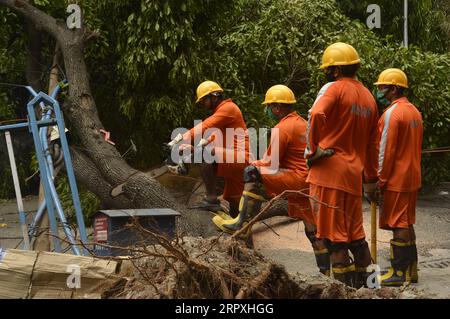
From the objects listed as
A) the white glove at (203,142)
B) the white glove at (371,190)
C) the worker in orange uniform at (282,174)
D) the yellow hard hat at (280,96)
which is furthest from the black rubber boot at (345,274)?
the white glove at (203,142)

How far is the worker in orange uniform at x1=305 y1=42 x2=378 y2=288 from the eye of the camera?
6.47 m

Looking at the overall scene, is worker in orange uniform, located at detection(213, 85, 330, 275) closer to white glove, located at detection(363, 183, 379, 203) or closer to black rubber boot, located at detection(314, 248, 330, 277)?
black rubber boot, located at detection(314, 248, 330, 277)

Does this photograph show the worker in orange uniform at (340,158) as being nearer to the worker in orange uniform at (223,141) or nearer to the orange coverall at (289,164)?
the orange coverall at (289,164)

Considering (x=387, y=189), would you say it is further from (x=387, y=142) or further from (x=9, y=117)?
(x=9, y=117)

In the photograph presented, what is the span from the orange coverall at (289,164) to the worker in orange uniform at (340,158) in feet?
2.96

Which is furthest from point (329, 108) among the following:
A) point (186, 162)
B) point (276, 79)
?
point (276, 79)

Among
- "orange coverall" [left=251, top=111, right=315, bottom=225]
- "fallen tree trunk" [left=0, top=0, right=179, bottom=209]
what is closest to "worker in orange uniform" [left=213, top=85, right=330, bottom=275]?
"orange coverall" [left=251, top=111, right=315, bottom=225]

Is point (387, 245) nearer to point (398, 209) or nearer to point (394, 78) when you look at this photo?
point (398, 209)

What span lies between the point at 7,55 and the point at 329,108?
7345mm

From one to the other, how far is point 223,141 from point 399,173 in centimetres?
203

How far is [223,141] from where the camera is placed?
870 centimetres

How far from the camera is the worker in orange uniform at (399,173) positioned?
24.0 ft

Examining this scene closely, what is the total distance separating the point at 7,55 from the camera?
41.0 feet

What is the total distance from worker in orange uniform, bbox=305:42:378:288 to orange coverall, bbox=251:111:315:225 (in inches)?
35.5
